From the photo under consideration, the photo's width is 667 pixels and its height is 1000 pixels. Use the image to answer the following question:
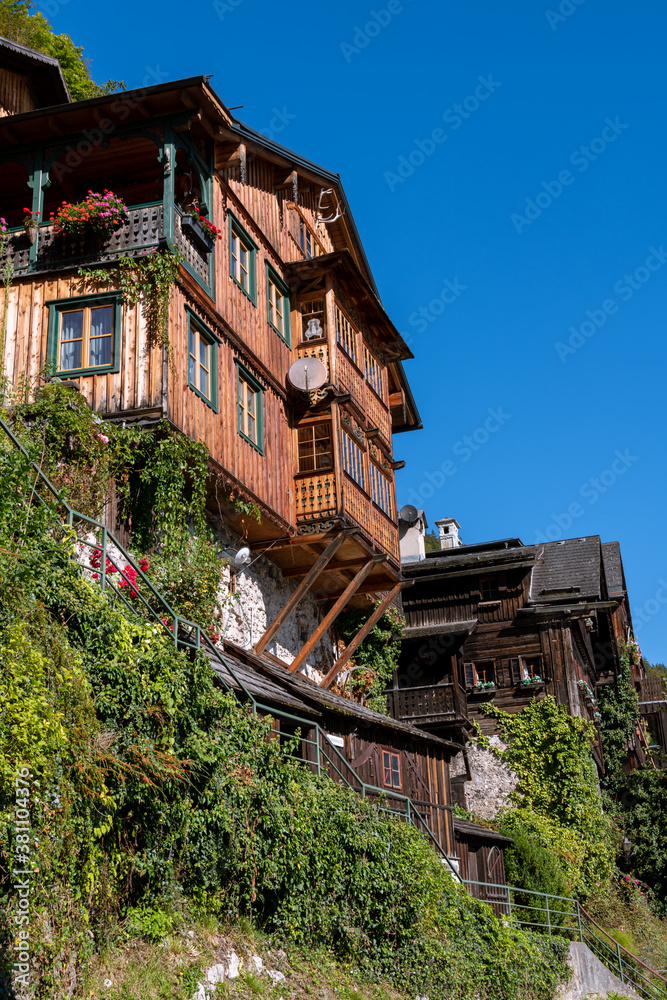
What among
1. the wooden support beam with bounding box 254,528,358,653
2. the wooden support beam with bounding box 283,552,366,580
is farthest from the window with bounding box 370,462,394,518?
the wooden support beam with bounding box 254,528,358,653

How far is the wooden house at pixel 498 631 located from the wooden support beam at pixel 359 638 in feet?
14.9

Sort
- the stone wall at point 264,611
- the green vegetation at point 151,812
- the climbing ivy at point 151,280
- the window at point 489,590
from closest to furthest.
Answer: the green vegetation at point 151,812 → the climbing ivy at point 151,280 → the stone wall at point 264,611 → the window at point 489,590

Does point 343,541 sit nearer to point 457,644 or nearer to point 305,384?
point 305,384

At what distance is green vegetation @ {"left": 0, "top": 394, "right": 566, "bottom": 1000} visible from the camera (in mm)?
8898

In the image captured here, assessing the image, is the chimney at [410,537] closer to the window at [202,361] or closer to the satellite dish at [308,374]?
the satellite dish at [308,374]

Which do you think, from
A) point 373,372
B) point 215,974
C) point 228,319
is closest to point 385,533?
point 373,372

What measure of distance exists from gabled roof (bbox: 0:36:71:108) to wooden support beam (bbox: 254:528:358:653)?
42.0ft

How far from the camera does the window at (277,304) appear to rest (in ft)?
73.0

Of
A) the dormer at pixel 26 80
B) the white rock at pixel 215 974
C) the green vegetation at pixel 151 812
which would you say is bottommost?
the white rock at pixel 215 974

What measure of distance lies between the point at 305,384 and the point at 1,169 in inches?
284

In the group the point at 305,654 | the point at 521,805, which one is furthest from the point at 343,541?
the point at 521,805

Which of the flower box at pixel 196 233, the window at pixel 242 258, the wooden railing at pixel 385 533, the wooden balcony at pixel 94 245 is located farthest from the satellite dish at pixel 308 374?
the wooden balcony at pixel 94 245

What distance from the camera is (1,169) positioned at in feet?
64.8

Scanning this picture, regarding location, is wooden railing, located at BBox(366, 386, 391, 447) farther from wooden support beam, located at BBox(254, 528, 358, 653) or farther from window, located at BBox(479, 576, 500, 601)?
window, located at BBox(479, 576, 500, 601)
